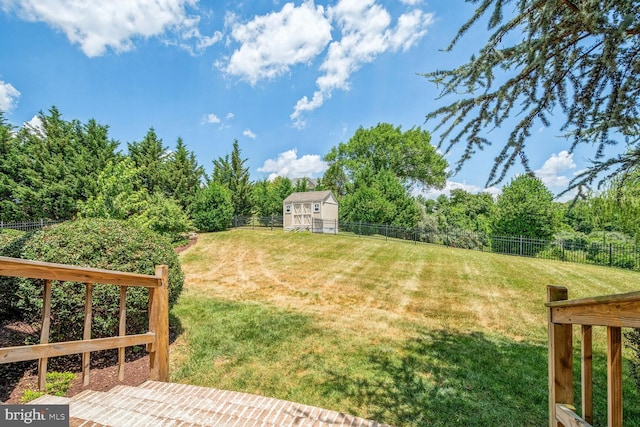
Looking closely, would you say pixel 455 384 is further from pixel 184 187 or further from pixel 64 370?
pixel 184 187

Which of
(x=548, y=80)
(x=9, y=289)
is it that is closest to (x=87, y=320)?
(x=9, y=289)

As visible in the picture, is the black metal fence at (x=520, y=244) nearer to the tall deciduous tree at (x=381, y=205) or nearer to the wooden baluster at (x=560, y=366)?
the tall deciduous tree at (x=381, y=205)

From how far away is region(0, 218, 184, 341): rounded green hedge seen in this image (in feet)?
10.9

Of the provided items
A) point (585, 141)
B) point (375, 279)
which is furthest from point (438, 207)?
point (585, 141)

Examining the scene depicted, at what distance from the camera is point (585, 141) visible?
8.65ft

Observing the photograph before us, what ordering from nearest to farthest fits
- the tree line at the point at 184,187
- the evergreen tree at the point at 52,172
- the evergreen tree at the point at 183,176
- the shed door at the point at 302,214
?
the tree line at the point at 184,187 < the evergreen tree at the point at 52,172 < the evergreen tree at the point at 183,176 < the shed door at the point at 302,214

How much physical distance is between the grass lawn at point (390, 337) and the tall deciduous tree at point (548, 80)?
8.44 feet

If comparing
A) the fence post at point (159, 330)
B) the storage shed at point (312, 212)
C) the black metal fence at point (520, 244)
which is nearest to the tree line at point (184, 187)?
the black metal fence at point (520, 244)

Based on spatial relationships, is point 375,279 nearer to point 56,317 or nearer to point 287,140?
point 56,317

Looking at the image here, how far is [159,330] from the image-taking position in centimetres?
277

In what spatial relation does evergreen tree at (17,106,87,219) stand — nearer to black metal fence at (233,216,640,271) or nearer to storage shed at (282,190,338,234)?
black metal fence at (233,216,640,271)

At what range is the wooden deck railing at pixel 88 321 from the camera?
157cm

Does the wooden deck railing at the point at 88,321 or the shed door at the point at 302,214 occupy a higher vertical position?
the shed door at the point at 302,214

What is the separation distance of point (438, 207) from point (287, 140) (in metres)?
20.7
